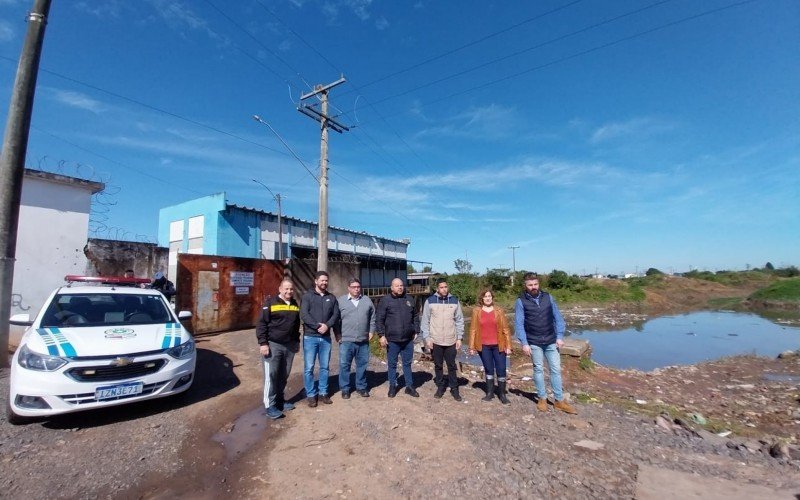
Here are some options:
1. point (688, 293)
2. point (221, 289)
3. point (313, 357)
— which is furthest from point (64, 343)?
point (688, 293)

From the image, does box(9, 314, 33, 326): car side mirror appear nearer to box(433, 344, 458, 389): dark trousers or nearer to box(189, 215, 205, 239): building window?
box(433, 344, 458, 389): dark trousers

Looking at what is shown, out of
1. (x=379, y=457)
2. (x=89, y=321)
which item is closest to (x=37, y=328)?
(x=89, y=321)

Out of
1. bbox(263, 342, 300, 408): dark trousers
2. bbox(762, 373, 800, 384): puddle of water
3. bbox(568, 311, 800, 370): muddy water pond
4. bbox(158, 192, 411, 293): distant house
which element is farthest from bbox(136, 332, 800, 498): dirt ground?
bbox(158, 192, 411, 293): distant house

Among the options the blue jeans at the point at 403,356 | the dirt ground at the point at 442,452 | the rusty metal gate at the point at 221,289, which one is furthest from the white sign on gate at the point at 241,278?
the blue jeans at the point at 403,356

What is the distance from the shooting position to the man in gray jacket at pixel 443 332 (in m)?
5.34

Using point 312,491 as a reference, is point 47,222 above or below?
above

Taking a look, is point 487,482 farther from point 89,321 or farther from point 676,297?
point 676,297

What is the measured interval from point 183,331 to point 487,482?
430 cm

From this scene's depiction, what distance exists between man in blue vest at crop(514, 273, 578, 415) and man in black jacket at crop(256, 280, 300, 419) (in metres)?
3.04

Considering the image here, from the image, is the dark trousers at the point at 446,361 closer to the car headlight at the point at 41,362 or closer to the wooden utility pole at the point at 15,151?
the car headlight at the point at 41,362

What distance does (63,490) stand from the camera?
2.92m

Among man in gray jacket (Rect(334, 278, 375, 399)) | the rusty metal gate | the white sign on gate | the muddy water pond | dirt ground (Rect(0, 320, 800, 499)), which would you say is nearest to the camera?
dirt ground (Rect(0, 320, 800, 499))

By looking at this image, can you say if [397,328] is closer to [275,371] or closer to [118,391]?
[275,371]

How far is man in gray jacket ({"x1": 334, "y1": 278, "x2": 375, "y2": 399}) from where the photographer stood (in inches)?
202
